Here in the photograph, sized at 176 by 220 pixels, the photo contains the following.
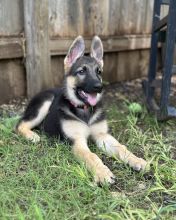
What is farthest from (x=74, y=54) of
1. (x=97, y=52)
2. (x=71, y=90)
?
(x=71, y=90)

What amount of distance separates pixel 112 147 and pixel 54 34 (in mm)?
2364

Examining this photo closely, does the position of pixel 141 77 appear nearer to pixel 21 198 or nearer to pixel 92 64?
pixel 92 64

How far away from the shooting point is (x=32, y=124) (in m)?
4.50

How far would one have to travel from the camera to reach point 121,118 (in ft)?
16.3

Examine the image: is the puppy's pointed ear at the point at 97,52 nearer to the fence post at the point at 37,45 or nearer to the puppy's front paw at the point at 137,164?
the fence post at the point at 37,45

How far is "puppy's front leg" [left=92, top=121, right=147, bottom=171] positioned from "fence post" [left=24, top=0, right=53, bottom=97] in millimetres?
1518

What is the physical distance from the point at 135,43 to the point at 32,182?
4.35m

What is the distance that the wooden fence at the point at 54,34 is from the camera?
197 inches

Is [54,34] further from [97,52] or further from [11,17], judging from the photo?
[97,52]

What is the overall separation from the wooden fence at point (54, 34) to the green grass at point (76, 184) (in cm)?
112

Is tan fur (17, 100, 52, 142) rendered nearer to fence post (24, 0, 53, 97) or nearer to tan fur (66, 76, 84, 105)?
tan fur (66, 76, 84, 105)

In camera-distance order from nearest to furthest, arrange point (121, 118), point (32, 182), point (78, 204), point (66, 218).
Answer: point (66, 218) < point (78, 204) < point (32, 182) < point (121, 118)

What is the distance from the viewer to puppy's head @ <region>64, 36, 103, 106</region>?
3.87 meters

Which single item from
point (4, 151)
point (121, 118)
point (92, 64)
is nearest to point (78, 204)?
point (4, 151)
